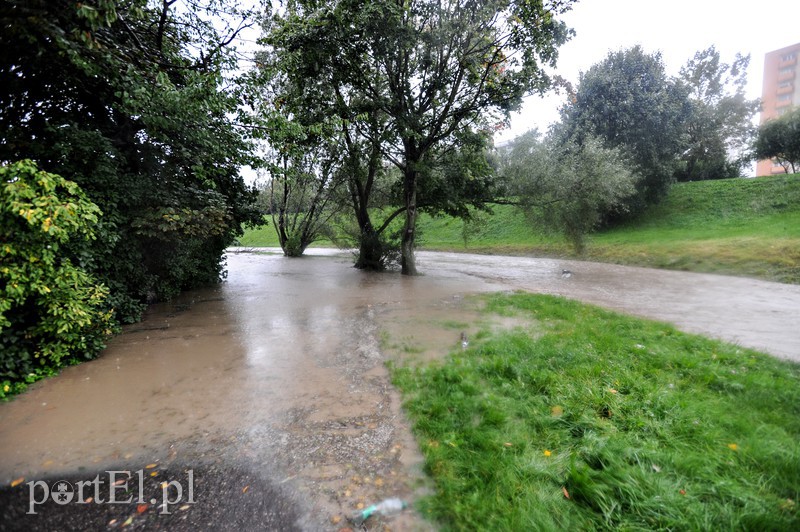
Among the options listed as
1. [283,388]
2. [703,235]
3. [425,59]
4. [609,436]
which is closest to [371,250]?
[425,59]

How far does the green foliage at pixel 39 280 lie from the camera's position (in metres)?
4.12

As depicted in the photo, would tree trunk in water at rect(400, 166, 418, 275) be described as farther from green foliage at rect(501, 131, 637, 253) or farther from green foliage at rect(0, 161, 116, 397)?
green foliage at rect(0, 161, 116, 397)

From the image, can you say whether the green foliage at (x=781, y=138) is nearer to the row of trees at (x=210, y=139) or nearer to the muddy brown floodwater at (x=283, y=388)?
the row of trees at (x=210, y=139)

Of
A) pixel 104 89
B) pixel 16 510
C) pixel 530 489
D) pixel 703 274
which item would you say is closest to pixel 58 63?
pixel 104 89

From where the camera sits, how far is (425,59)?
1257 centimetres

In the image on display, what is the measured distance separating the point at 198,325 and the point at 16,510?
17.1 feet

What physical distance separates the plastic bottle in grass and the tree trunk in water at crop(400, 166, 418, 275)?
12.9m

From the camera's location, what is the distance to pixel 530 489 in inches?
99.4

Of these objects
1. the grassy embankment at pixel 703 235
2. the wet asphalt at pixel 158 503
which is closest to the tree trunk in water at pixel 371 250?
the grassy embankment at pixel 703 235

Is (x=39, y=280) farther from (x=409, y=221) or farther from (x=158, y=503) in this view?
(x=409, y=221)

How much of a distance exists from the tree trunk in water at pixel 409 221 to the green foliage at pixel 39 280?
11.0 m

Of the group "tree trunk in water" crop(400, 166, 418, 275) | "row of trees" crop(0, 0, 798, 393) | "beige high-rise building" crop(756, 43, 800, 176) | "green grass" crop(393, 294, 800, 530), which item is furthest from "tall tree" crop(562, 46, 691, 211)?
"green grass" crop(393, 294, 800, 530)

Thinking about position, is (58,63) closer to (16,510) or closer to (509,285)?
(16,510)

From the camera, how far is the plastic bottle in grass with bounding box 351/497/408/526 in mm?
2502
